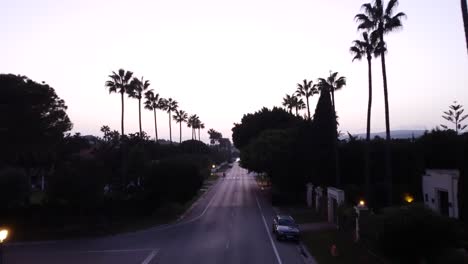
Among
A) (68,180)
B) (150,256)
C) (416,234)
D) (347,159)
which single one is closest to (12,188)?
(68,180)

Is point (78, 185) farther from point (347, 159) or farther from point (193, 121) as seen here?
point (193, 121)

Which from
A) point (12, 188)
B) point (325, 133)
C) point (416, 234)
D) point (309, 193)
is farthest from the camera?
point (309, 193)

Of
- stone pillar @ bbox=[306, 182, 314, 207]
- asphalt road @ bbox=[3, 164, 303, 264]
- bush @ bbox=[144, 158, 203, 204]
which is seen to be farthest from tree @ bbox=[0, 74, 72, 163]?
stone pillar @ bbox=[306, 182, 314, 207]

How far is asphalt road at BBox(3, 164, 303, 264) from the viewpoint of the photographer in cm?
3003

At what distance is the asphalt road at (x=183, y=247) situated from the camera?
30.0 metres

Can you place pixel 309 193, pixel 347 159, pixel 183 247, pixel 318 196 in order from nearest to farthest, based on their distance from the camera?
pixel 183 247
pixel 318 196
pixel 347 159
pixel 309 193

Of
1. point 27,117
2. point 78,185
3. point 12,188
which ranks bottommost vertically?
point 12,188

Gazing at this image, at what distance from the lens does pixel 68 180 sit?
44.8m

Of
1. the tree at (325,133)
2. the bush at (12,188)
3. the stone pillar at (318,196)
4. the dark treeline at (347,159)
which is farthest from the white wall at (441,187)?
the bush at (12,188)

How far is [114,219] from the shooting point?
47562 mm

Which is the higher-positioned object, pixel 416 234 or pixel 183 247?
pixel 416 234

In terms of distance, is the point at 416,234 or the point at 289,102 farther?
the point at 289,102

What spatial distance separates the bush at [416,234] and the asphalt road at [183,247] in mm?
9430

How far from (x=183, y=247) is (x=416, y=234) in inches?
694
